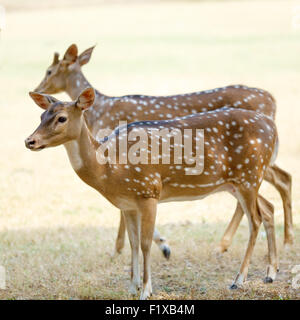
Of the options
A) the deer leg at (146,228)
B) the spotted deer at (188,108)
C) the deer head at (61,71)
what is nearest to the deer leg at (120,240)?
the spotted deer at (188,108)

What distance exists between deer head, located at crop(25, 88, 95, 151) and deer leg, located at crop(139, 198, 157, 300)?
0.88 metres

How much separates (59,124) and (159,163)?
1.02 m

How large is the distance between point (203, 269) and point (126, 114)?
1.94 metres

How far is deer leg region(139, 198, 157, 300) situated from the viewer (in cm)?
584

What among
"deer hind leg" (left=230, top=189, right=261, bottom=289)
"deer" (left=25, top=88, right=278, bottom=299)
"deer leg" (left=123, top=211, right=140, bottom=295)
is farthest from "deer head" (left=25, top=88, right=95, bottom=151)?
"deer hind leg" (left=230, top=189, right=261, bottom=289)

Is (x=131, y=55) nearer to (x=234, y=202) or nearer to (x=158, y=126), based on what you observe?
(x=234, y=202)

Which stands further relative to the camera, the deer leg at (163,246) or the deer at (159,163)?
the deer leg at (163,246)

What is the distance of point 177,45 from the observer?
2878cm

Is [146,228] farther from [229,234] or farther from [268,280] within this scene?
[229,234]

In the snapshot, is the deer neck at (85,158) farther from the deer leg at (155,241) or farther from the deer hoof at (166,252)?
the deer hoof at (166,252)

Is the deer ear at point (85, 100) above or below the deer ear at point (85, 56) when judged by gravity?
above

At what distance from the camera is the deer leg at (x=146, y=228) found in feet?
19.1

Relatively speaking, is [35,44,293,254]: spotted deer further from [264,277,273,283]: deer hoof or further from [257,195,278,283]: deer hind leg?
[264,277,273,283]: deer hoof

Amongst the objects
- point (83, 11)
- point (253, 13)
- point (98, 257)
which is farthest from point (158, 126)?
point (83, 11)
